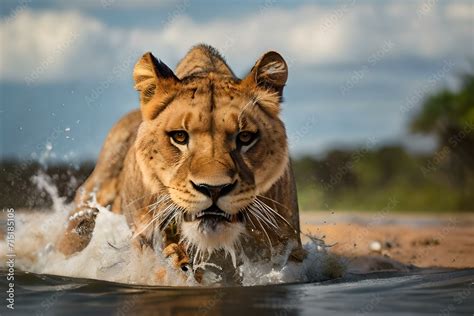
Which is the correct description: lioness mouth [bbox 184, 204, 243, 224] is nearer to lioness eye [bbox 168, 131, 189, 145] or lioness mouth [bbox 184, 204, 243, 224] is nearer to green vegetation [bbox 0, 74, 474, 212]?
lioness eye [bbox 168, 131, 189, 145]

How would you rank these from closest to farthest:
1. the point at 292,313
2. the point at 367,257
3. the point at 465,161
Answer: the point at 292,313
the point at 367,257
the point at 465,161

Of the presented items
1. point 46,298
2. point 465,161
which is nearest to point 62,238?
point 46,298

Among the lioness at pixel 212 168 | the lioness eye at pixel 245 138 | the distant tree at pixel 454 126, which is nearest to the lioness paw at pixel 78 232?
the lioness at pixel 212 168

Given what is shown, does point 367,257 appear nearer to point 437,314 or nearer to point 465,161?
point 437,314

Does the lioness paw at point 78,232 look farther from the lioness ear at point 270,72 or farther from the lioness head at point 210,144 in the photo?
the lioness ear at point 270,72

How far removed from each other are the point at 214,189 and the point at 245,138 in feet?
1.84

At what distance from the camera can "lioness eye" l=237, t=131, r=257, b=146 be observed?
20.8 ft

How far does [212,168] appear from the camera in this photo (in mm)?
6004

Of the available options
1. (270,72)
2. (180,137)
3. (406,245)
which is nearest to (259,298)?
(180,137)

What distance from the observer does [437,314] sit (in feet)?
17.9

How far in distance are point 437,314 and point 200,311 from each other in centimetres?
137

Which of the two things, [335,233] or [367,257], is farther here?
[335,233]

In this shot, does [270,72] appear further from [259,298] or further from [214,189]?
[259,298]

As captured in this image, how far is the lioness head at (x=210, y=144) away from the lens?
240 inches
